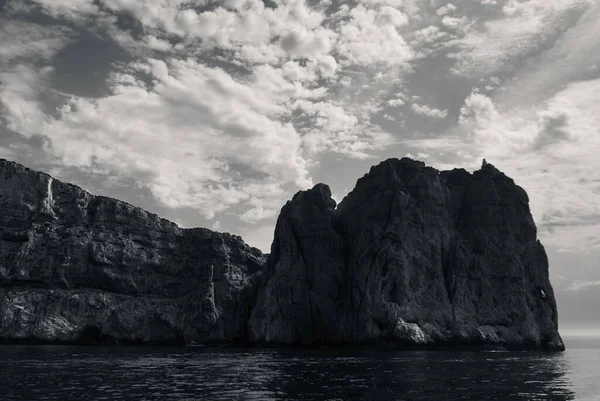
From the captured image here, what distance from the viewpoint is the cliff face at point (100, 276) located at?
497 feet

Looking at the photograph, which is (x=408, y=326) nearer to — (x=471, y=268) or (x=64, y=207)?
(x=471, y=268)

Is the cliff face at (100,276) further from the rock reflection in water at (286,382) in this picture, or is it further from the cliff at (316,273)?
the rock reflection in water at (286,382)

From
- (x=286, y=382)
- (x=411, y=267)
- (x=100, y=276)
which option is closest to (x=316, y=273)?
(x=411, y=267)

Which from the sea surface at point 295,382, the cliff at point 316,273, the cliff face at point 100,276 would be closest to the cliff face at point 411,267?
the cliff at point 316,273

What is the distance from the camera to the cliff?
12850cm

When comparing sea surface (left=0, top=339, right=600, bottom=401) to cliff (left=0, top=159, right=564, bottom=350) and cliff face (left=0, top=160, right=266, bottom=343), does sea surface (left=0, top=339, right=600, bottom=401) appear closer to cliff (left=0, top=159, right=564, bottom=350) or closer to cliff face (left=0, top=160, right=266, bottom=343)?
cliff (left=0, top=159, right=564, bottom=350)

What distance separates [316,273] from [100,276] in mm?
71447

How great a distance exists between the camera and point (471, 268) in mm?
137375

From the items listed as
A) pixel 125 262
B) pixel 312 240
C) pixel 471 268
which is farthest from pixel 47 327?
pixel 471 268

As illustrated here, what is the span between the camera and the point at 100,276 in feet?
551

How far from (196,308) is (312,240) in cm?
4232

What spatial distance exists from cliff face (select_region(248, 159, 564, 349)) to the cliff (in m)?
0.36

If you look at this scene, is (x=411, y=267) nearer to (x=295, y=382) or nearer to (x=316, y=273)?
(x=316, y=273)

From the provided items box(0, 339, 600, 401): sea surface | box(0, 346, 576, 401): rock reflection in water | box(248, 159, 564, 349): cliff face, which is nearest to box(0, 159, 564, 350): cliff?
box(248, 159, 564, 349): cliff face
